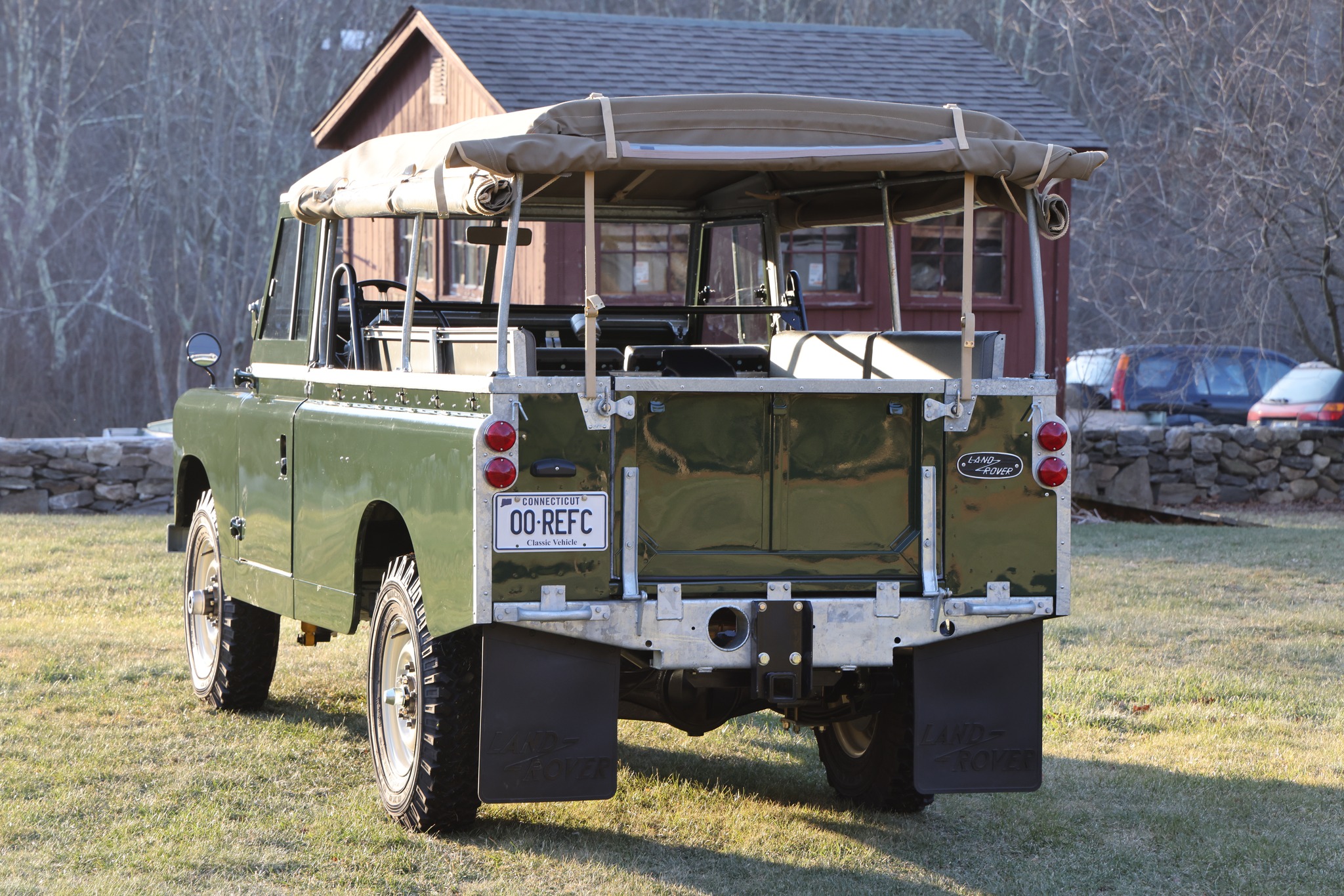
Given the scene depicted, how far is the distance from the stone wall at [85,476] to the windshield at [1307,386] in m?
14.2

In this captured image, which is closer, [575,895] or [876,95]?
[575,895]

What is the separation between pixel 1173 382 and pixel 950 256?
4738mm

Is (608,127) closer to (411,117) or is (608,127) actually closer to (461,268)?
(461,268)

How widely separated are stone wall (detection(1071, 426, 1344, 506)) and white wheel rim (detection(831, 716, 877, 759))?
480 inches

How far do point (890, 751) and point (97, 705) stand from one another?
3.80 m

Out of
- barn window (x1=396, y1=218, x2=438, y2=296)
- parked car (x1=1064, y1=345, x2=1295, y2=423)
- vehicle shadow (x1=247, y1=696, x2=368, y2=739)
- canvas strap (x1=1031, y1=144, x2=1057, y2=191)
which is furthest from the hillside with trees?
canvas strap (x1=1031, y1=144, x2=1057, y2=191)

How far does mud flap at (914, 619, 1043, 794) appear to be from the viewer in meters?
5.25

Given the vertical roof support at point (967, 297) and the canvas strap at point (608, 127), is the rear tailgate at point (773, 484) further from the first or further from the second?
the canvas strap at point (608, 127)

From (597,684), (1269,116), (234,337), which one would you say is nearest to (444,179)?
(597,684)

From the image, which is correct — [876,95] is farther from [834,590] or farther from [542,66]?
[834,590]

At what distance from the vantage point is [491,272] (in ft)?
25.1

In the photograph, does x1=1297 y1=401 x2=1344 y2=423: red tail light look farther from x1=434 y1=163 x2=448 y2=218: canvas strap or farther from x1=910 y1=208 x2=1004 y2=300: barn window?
x1=434 y1=163 x2=448 y2=218: canvas strap

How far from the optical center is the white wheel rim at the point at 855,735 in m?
6.04

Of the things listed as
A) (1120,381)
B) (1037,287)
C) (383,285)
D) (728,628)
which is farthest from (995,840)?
(1120,381)
